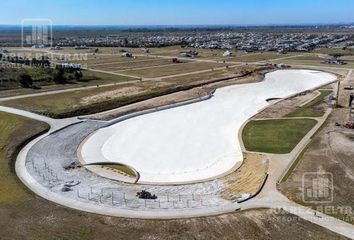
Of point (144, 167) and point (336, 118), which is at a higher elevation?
point (336, 118)

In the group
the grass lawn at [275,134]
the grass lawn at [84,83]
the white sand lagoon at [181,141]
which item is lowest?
the white sand lagoon at [181,141]

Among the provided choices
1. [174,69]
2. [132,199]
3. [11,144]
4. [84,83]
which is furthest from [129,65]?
[132,199]

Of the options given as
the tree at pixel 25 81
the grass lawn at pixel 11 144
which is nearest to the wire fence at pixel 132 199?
the grass lawn at pixel 11 144

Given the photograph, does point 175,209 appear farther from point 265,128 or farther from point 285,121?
point 285,121

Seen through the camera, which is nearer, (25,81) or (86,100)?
(86,100)

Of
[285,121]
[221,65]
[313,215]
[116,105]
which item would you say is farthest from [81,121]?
[221,65]

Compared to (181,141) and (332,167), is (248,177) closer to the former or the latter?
(332,167)

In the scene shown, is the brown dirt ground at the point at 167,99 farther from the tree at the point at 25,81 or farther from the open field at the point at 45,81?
the tree at the point at 25,81
